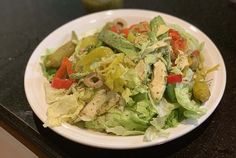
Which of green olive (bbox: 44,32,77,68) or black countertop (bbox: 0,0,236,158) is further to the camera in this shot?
green olive (bbox: 44,32,77,68)

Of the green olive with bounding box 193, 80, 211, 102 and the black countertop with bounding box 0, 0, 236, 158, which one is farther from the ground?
the green olive with bounding box 193, 80, 211, 102

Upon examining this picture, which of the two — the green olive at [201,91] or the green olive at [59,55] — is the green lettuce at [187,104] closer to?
the green olive at [201,91]

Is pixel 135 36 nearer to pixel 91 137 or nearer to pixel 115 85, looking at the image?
pixel 115 85

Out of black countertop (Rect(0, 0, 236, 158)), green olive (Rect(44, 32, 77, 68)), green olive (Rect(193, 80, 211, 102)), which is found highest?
green olive (Rect(193, 80, 211, 102))

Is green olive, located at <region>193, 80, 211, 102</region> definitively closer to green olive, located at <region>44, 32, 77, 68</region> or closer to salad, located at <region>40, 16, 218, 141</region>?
salad, located at <region>40, 16, 218, 141</region>

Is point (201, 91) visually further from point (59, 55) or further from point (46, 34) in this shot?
point (46, 34)

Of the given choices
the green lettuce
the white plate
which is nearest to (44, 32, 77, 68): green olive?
the white plate
